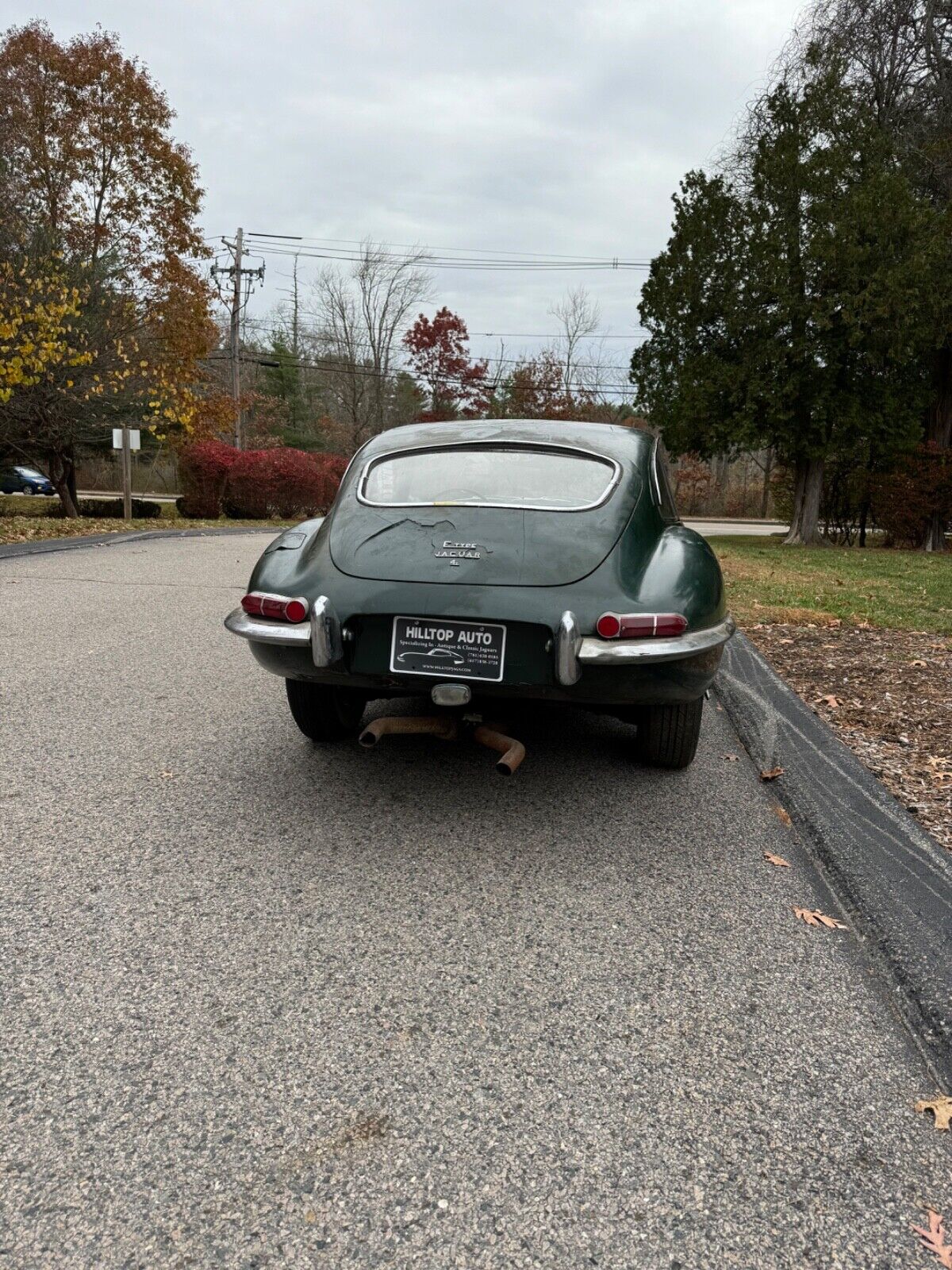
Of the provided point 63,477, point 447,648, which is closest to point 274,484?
point 63,477

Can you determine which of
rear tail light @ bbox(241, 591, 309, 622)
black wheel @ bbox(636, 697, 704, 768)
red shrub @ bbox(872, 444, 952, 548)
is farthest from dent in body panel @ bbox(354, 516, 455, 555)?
red shrub @ bbox(872, 444, 952, 548)

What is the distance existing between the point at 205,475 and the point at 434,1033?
24.2 m

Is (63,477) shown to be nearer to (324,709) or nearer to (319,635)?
(324,709)

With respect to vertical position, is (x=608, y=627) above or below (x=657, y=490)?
below

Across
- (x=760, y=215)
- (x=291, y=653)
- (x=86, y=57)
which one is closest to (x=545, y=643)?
(x=291, y=653)

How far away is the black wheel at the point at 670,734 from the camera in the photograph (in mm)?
3607

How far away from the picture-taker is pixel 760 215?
19.2 m

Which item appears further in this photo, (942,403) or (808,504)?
(808,504)

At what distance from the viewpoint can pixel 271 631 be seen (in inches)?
127

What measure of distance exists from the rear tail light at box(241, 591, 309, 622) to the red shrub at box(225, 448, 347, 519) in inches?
867

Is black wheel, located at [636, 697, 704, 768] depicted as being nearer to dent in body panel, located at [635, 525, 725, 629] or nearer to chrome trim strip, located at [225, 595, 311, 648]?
dent in body panel, located at [635, 525, 725, 629]

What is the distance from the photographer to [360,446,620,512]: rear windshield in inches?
140

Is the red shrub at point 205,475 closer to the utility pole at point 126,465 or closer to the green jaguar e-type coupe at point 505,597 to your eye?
the utility pole at point 126,465

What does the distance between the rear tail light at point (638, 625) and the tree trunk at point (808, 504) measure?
750 inches
